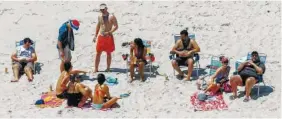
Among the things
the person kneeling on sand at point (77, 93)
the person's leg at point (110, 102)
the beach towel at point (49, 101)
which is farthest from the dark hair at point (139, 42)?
the beach towel at point (49, 101)

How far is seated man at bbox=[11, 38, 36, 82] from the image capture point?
1592 cm

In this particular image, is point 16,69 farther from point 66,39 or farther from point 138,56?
point 138,56

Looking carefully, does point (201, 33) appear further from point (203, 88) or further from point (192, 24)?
point (203, 88)

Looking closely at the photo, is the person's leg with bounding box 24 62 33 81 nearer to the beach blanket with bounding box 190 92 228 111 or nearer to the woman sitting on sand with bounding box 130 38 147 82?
the woman sitting on sand with bounding box 130 38 147 82

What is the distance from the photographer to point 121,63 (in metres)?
16.8

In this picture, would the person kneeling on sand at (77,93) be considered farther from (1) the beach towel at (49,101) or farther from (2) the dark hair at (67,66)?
(1) the beach towel at (49,101)

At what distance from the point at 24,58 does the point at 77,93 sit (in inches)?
102

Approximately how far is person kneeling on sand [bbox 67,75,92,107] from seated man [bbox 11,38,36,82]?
220cm

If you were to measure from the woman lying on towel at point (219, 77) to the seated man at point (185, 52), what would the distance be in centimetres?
76

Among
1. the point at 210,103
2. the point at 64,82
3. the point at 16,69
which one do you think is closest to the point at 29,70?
the point at 16,69

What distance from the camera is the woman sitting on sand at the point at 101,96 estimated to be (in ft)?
45.6

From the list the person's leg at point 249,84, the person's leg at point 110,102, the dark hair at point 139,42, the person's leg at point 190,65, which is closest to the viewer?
the person's leg at point 110,102

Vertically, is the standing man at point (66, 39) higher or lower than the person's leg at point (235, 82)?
higher

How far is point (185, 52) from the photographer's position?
15359mm
